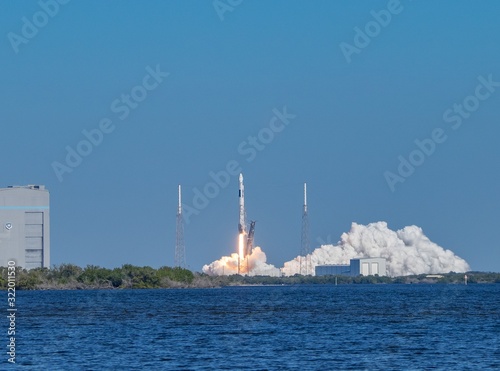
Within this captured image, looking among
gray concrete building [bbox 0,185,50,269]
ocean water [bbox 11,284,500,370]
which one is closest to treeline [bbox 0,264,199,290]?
gray concrete building [bbox 0,185,50,269]

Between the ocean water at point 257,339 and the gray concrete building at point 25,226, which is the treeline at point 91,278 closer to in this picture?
the gray concrete building at point 25,226

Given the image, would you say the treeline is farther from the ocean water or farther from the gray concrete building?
the ocean water

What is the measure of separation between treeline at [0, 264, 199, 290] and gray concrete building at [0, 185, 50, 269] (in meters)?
2.62

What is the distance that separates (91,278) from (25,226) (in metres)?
13.3

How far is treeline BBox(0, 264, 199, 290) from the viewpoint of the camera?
568 ft

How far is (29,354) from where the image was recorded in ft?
187

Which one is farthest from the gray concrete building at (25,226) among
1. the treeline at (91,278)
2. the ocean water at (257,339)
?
the ocean water at (257,339)

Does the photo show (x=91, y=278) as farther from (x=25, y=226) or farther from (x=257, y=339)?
(x=257, y=339)

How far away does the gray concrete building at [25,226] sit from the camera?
175875 millimetres

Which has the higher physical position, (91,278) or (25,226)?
(25,226)

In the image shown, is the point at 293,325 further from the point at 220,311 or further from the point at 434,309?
the point at 434,309

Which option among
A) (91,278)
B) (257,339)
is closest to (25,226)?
(91,278)

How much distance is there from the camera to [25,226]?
176625 millimetres

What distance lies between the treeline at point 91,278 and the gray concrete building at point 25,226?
8.61 ft
